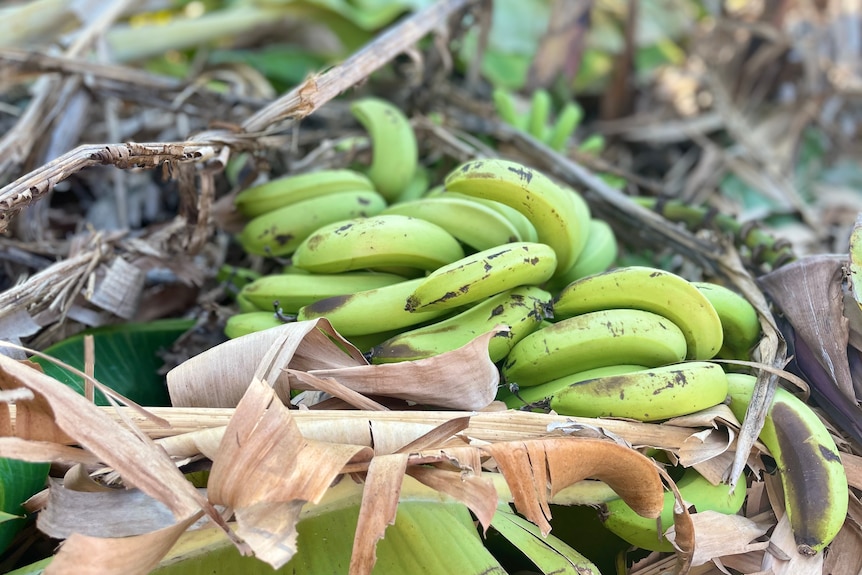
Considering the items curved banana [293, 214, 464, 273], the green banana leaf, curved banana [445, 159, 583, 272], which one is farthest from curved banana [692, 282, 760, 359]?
the green banana leaf

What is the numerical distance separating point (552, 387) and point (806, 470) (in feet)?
1.06

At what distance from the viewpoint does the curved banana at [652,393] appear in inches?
29.9

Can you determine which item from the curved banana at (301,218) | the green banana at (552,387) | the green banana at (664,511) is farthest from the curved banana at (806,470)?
the curved banana at (301,218)

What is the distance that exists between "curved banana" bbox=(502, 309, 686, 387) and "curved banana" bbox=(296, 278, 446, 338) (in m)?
0.14

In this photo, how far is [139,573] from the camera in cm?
60

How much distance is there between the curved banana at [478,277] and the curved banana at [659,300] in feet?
0.28

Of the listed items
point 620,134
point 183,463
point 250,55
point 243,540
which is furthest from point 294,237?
point 620,134

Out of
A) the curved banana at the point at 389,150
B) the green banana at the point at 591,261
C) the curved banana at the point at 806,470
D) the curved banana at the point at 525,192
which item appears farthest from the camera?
the curved banana at the point at 389,150

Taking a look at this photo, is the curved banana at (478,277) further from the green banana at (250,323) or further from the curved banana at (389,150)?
the curved banana at (389,150)

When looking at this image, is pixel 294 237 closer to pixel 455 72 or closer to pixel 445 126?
pixel 445 126

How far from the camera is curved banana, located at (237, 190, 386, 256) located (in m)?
1.03

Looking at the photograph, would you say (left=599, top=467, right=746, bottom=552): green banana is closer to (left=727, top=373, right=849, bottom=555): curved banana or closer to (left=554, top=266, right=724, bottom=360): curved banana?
(left=727, top=373, right=849, bottom=555): curved banana

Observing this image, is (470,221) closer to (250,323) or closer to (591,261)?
(591,261)

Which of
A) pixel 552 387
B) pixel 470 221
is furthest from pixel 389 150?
pixel 552 387
